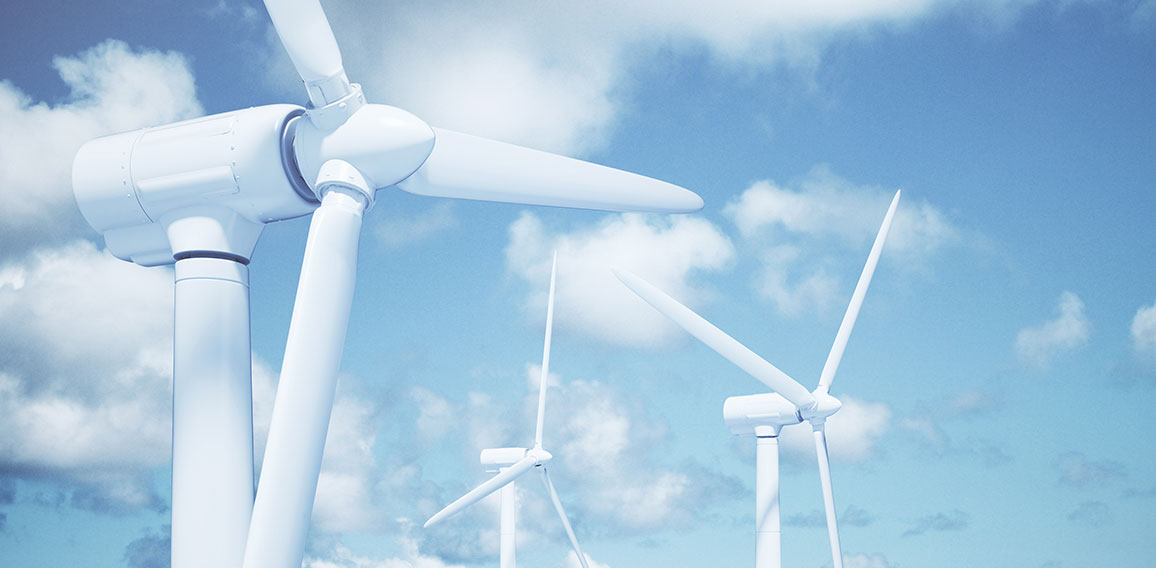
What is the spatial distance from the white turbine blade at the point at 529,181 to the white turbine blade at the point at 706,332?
3008 mm

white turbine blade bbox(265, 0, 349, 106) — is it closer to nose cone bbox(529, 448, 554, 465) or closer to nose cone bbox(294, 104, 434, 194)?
nose cone bbox(294, 104, 434, 194)

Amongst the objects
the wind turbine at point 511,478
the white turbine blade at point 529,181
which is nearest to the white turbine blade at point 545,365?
the wind turbine at point 511,478

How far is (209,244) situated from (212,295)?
1.23ft

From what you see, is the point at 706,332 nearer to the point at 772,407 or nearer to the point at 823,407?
the point at 823,407

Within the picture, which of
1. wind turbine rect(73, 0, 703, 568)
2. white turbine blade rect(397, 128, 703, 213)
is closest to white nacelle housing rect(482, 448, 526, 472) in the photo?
white turbine blade rect(397, 128, 703, 213)

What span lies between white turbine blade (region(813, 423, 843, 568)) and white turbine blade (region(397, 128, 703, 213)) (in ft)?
23.2

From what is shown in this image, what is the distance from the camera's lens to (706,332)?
13.2m

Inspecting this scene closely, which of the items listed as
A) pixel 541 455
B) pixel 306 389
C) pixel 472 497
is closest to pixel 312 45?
pixel 306 389

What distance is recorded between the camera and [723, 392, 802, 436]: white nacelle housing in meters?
17.7

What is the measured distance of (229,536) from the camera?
22.9 ft

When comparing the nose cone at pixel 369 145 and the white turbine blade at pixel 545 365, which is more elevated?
the white turbine blade at pixel 545 365

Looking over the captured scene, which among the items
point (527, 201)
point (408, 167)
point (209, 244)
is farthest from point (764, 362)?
point (209, 244)

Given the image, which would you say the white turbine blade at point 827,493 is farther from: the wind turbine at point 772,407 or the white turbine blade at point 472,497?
the white turbine blade at point 472,497

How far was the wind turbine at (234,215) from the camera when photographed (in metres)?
6.90
